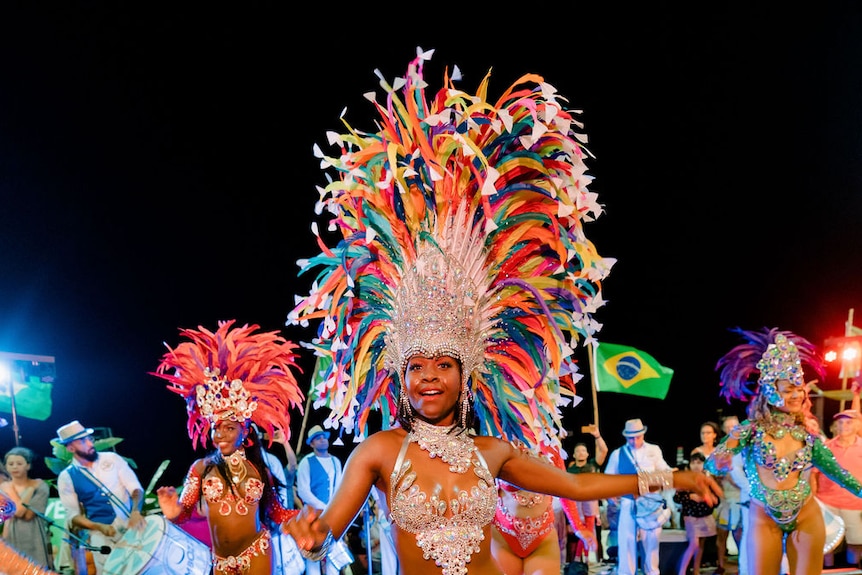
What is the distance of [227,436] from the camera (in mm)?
5289

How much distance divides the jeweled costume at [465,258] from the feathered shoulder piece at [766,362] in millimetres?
3007

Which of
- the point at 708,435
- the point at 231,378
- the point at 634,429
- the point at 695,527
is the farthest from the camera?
the point at 708,435

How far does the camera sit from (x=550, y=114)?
10.7ft

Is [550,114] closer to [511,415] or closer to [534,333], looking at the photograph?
[534,333]

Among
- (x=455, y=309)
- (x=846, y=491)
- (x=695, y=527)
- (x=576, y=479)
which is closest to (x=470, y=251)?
(x=455, y=309)

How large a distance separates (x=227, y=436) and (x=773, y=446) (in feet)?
13.0

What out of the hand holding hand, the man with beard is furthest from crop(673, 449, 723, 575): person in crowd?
the man with beard

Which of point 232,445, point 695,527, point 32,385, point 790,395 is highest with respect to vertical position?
point 32,385

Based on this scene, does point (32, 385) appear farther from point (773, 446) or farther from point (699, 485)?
point (699, 485)

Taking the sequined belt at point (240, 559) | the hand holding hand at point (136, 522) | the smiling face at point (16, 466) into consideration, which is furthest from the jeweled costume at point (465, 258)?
the smiling face at point (16, 466)

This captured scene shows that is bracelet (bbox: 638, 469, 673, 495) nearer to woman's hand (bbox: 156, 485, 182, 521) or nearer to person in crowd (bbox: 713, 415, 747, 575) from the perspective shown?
woman's hand (bbox: 156, 485, 182, 521)

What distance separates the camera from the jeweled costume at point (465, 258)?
3.21m

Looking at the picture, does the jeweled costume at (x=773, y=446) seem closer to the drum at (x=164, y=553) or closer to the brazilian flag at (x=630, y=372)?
the drum at (x=164, y=553)

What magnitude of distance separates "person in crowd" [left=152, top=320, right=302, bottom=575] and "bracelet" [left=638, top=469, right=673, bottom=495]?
2.99 meters
